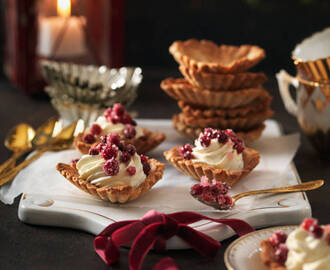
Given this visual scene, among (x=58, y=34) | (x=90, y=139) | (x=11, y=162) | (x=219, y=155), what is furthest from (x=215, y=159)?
(x=58, y=34)

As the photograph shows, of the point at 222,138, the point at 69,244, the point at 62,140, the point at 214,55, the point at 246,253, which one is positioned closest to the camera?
the point at 246,253

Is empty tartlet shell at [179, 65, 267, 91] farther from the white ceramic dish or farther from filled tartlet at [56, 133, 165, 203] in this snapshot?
filled tartlet at [56, 133, 165, 203]

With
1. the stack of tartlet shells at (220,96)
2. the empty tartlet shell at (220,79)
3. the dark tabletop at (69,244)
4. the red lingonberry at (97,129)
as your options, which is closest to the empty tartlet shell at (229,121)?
the stack of tartlet shells at (220,96)

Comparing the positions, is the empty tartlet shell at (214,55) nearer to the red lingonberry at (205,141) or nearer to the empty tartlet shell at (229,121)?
the empty tartlet shell at (229,121)

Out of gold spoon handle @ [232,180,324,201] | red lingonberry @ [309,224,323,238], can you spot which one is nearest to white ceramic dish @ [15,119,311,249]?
gold spoon handle @ [232,180,324,201]

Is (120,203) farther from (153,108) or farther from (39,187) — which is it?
(153,108)

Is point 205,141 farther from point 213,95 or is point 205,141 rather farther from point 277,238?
point 277,238
